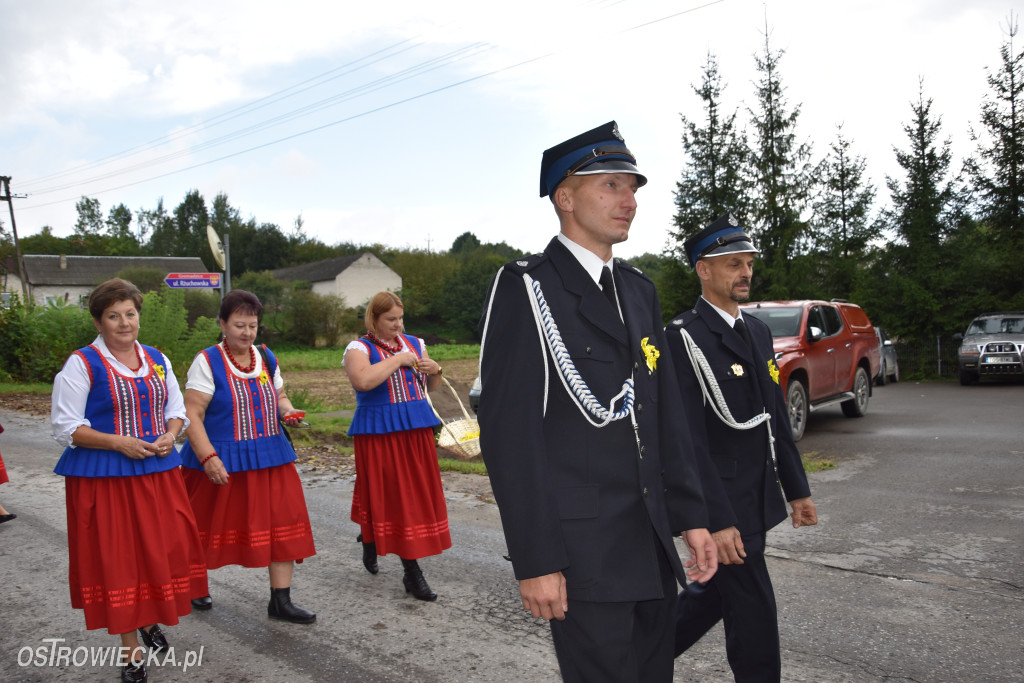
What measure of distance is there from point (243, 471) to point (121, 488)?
2.53 feet

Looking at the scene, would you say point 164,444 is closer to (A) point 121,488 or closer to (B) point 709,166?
(A) point 121,488

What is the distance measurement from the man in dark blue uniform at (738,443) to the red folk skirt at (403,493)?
212 cm

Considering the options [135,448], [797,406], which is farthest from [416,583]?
[797,406]

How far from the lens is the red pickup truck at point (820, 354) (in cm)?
1080

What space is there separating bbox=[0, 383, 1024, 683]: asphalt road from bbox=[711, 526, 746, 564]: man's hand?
1.22 m

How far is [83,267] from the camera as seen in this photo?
7462 centimetres

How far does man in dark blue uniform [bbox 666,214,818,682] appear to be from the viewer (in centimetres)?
305

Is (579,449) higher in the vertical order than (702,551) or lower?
higher

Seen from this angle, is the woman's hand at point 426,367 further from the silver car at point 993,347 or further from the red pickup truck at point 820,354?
the silver car at point 993,347

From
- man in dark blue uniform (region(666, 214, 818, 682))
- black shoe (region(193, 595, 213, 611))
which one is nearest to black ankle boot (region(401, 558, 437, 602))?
black shoe (region(193, 595, 213, 611))

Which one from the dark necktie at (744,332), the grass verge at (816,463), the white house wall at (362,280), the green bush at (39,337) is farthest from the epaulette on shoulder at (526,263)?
the white house wall at (362,280)

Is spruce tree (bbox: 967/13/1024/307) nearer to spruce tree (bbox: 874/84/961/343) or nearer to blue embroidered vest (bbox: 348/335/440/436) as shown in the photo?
spruce tree (bbox: 874/84/961/343)

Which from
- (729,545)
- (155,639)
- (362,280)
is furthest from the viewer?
(362,280)

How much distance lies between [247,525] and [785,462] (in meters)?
3.08
